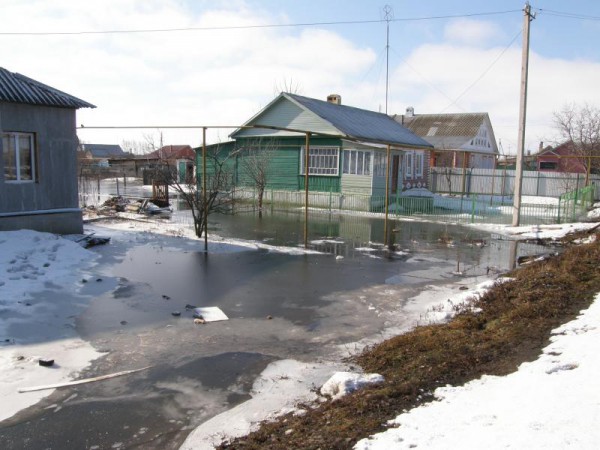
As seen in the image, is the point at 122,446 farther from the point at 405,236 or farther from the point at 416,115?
the point at 416,115

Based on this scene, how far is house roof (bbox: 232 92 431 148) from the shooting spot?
25.3m

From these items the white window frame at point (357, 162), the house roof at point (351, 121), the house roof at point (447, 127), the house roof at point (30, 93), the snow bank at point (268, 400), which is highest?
the house roof at point (447, 127)

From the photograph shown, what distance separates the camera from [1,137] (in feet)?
38.4

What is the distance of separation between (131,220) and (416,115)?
37958mm

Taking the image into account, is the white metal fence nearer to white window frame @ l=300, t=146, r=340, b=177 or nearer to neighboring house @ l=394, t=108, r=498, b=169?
neighboring house @ l=394, t=108, r=498, b=169

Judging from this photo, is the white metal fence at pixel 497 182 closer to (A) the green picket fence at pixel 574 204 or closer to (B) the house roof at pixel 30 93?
(A) the green picket fence at pixel 574 204

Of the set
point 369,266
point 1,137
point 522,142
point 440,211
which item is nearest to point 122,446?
point 369,266

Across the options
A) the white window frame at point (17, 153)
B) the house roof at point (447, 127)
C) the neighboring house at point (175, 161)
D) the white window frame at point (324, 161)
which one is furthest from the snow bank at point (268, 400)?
the house roof at point (447, 127)

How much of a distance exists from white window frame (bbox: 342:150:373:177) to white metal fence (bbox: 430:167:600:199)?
8.99 metres

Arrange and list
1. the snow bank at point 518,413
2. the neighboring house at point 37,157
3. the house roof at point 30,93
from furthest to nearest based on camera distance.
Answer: the neighboring house at point 37,157 < the house roof at point 30,93 < the snow bank at point 518,413

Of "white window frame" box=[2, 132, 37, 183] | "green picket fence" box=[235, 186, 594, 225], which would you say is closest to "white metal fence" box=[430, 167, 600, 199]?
"green picket fence" box=[235, 186, 594, 225]

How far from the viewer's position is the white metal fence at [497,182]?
31.6 metres

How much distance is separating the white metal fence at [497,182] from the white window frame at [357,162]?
8986 mm

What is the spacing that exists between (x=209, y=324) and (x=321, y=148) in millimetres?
19534
